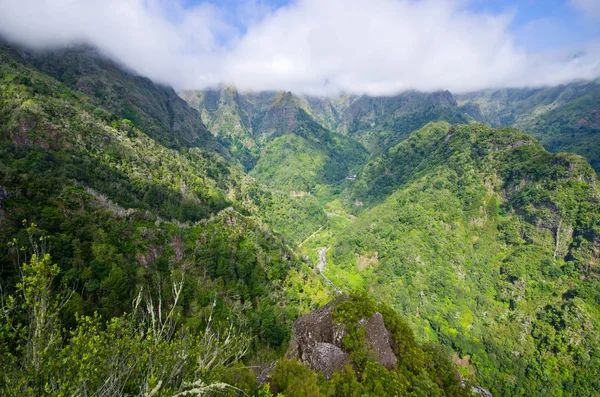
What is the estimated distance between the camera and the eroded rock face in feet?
88.8

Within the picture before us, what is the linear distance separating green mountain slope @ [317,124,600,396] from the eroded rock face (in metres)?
82.4

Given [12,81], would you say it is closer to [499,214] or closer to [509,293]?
[509,293]

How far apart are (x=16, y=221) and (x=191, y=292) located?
68.8 feet

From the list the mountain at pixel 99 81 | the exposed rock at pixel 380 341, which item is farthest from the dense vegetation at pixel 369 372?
the mountain at pixel 99 81

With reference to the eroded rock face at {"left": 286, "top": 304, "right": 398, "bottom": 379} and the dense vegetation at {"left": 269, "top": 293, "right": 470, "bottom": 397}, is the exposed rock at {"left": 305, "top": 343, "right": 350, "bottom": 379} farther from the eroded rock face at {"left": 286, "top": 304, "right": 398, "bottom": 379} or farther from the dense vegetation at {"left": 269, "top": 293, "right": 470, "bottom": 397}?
the dense vegetation at {"left": 269, "top": 293, "right": 470, "bottom": 397}

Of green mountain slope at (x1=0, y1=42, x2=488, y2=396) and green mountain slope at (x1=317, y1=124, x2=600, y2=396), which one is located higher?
green mountain slope at (x1=0, y1=42, x2=488, y2=396)

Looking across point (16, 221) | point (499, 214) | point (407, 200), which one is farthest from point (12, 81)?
point (499, 214)

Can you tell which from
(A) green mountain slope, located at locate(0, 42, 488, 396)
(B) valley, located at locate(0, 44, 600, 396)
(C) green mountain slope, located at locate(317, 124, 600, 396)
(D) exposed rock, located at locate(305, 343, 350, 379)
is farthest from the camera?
(C) green mountain slope, located at locate(317, 124, 600, 396)

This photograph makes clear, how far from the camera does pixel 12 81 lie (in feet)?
233

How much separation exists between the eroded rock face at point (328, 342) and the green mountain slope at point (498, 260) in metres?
82.4

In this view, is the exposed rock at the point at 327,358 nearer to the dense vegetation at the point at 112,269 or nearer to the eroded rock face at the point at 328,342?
the eroded rock face at the point at 328,342

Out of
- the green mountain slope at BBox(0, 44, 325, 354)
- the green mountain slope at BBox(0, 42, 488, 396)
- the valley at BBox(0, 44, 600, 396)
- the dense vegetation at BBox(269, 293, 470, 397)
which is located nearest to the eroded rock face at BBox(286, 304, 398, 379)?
the valley at BBox(0, 44, 600, 396)

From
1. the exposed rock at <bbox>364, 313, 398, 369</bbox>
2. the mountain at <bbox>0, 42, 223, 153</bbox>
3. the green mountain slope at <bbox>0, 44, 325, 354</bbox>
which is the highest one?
the mountain at <bbox>0, 42, 223, 153</bbox>

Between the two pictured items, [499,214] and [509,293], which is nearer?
[509,293]
